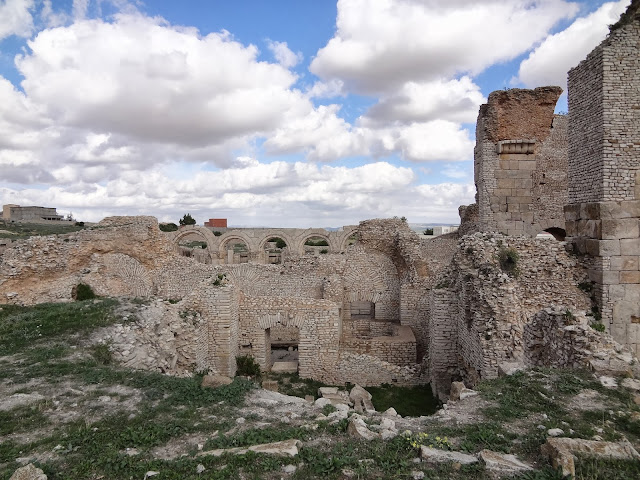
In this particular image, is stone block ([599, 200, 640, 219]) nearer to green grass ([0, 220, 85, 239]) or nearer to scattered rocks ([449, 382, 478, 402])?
scattered rocks ([449, 382, 478, 402])

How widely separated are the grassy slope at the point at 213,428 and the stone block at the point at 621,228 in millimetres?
3447

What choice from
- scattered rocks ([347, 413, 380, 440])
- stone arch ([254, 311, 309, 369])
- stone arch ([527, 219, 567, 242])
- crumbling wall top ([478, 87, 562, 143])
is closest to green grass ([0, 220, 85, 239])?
stone arch ([254, 311, 309, 369])

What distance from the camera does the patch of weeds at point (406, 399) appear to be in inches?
324

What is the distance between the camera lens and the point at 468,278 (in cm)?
805

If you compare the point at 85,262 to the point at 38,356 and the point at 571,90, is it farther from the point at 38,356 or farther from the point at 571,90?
the point at 571,90

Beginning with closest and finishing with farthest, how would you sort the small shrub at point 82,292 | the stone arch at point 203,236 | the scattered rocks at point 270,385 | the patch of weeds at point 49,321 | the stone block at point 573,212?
the patch of weeds at point 49,321 < the stone block at point 573,212 < the scattered rocks at point 270,385 < the small shrub at point 82,292 < the stone arch at point 203,236

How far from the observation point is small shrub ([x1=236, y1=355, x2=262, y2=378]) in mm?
10023

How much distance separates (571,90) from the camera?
7.93 metres

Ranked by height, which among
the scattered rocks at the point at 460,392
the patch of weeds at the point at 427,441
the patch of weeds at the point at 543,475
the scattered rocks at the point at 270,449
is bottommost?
the scattered rocks at the point at 460,392

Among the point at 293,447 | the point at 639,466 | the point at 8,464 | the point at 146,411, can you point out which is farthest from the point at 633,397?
the point at 8,464

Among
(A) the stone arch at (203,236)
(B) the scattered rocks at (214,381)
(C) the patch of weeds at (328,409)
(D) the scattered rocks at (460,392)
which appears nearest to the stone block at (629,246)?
(D) the scattered rocks at (460,392)

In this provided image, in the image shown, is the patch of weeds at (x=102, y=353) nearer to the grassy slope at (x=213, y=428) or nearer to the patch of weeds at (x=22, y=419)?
the grassy slope at (x=213, y=428)

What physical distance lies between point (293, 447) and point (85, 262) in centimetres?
1233

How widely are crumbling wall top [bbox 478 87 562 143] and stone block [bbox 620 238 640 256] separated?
547 centimetres
